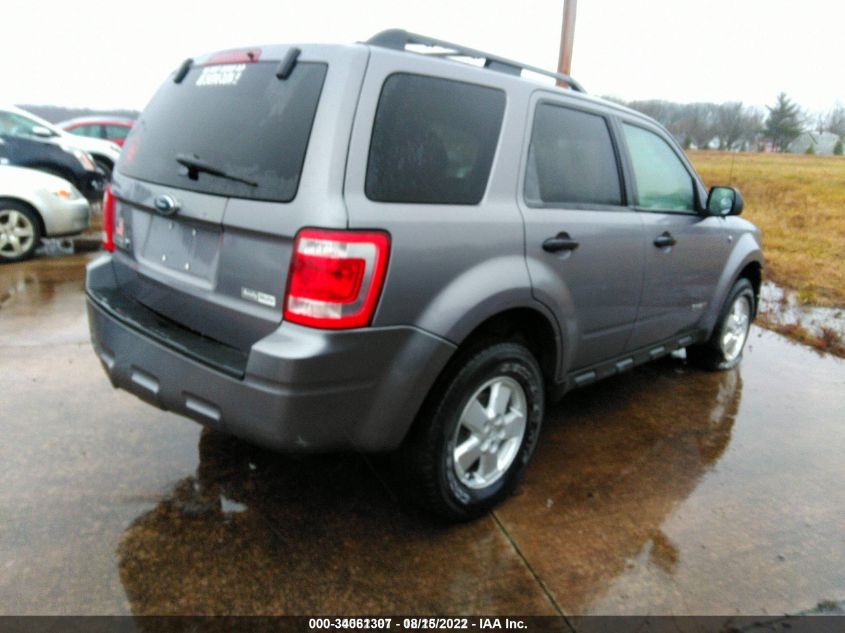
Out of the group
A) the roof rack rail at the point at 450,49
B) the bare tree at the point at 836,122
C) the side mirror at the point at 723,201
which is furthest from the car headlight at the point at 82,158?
the bare tree at the point at 836,122

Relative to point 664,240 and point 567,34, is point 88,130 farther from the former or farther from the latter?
point 664,240

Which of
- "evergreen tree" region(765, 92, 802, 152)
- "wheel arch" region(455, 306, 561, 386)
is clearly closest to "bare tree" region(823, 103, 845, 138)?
"evergreen tree" region(765, 92, 802, 152)

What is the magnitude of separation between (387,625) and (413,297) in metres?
1.11

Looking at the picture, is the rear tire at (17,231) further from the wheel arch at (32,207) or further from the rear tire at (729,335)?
the rear tire at (729,335)

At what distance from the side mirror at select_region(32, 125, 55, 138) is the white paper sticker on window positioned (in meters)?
8.21

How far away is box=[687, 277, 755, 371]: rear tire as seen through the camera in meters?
4.60

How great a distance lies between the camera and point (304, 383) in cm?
204

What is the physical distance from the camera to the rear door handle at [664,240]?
138 inches

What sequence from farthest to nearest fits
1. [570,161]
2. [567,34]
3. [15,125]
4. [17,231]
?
[15,125] < [567,34] < [17,231] < [570,161]

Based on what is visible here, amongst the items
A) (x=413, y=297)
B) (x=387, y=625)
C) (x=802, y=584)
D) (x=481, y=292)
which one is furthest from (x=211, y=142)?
(x=802, y=584)

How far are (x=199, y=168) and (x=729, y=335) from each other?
4.07 meters

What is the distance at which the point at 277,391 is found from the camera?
204 centimetres

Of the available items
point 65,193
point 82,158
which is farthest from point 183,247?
point 82,158

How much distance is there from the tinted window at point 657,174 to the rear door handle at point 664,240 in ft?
0.56
